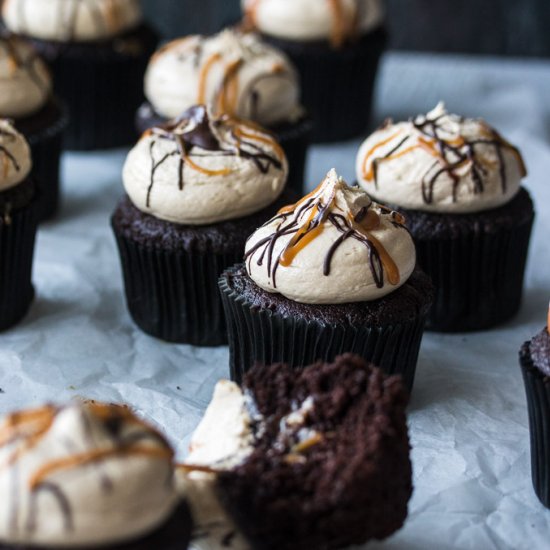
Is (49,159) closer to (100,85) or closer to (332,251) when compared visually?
(100,85)

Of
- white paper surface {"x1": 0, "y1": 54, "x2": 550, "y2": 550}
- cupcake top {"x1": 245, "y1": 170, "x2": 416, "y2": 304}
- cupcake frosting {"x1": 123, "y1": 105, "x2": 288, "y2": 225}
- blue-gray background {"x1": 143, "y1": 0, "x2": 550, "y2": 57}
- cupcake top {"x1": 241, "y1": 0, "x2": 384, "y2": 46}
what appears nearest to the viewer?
white paper surface {"x1": 0, "y1": 54, "x2": 550, "y2": 550}

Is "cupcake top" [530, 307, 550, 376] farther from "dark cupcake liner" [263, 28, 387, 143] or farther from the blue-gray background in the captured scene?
the blue-gray background

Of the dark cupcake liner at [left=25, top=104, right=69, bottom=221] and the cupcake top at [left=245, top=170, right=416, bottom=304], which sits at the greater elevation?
the cupcake top at [left=245, top=170, right=416, bottom=304]

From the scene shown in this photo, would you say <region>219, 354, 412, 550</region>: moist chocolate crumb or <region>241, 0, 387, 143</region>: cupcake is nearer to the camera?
<region>219, 354, 412, 550</region>: moist chocolate crumb

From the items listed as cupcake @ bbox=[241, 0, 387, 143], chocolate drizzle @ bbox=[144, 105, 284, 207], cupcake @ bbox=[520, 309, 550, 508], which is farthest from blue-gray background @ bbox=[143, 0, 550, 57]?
cupcake @ bbox=[520, 309, 550, 508]

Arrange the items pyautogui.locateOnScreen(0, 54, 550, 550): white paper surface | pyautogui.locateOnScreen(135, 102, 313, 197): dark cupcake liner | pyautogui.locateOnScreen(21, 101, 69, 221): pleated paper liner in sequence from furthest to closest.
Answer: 1. pyautogui.locateOnScreen(135, 102, 313, 197): dark cupcake liner
2. pyautogui.locateOnScreen(21, 101, 69, 221): pleated paper liner
3. pyautogui.locateOnScreen(0, 54, 550, 550): white paper surface

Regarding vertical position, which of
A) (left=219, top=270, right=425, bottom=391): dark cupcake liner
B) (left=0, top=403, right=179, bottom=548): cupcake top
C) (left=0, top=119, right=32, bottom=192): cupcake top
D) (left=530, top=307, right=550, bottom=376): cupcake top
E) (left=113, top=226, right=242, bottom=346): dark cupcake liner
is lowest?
(left=113, top=226, right=242, bottom=346): dark cupcake liner

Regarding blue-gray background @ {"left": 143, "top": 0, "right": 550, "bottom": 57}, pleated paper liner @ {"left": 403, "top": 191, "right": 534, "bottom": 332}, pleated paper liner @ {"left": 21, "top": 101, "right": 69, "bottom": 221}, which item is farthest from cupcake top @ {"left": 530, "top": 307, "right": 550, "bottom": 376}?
blue-gray background @ {"left": 143, "top": 0, "right": 550, "bottom": 57}

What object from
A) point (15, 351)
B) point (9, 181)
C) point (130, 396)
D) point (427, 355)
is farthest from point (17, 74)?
point (427, 355)
